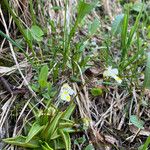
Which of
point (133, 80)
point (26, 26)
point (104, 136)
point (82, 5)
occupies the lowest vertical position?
point (104, 136)

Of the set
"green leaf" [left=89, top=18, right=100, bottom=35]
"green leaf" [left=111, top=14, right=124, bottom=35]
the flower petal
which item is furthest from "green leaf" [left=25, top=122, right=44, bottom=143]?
"green leaf" [left=111, top=14, right=124, bottom=35]

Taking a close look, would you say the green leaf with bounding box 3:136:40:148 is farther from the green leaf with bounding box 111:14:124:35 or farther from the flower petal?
the green leaf with bounding box 111:14:124:35

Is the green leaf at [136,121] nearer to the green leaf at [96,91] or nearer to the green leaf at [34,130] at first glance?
the green leaf at [96,91]

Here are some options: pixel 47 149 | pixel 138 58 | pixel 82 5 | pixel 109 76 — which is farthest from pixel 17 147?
pixel 138 58

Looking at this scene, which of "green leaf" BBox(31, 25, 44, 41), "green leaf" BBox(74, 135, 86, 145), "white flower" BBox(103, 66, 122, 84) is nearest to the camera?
"green leaf" BBox(74, 135, 86, 145)

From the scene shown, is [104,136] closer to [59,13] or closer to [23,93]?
[23,93]

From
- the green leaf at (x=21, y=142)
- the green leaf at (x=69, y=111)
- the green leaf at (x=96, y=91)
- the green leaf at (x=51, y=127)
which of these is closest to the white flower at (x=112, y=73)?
the green leaf at (x=96, y=91)
